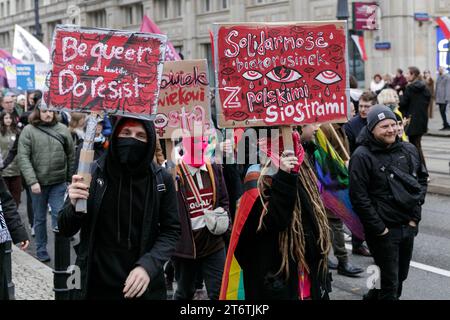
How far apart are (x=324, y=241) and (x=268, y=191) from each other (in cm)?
44

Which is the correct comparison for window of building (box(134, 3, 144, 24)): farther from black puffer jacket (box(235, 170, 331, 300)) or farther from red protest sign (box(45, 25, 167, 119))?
black puffer jacket (box(235, 170, 331, 300))

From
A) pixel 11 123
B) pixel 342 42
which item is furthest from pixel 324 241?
pixel 11 123

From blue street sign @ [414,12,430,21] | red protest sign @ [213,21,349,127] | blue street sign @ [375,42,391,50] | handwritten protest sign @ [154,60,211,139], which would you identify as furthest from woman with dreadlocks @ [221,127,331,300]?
blue street sign @ [414,12,430,21]

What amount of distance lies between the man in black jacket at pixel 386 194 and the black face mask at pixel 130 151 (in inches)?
83.2

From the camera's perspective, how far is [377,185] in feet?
17.5

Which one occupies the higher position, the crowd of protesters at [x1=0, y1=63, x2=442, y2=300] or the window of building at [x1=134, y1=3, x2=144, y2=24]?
the window of building at [x1=134, y1=3, x2=144, y2=24]

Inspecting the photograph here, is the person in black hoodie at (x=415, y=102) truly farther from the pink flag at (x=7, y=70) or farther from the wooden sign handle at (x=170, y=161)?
the pink flag at (x=7, y=70)

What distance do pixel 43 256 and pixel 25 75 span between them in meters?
10.7

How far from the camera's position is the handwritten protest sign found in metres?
6.04

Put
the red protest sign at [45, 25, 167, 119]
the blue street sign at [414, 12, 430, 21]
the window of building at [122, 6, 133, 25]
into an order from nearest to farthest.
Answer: the red protest sign at [45, 25, 167, 119] → the blue street sign at [414, 12, 430, 21] → the window of building at [122, 6, 133, 25]

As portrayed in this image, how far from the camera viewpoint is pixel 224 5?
1581 inches

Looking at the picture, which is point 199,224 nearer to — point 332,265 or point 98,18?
point 332,265

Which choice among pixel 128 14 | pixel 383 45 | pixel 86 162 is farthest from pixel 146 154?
pixel 128 14

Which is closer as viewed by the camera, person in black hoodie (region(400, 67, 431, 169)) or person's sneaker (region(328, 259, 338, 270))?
person's sneaker (region(328, 259, 338, 270))
